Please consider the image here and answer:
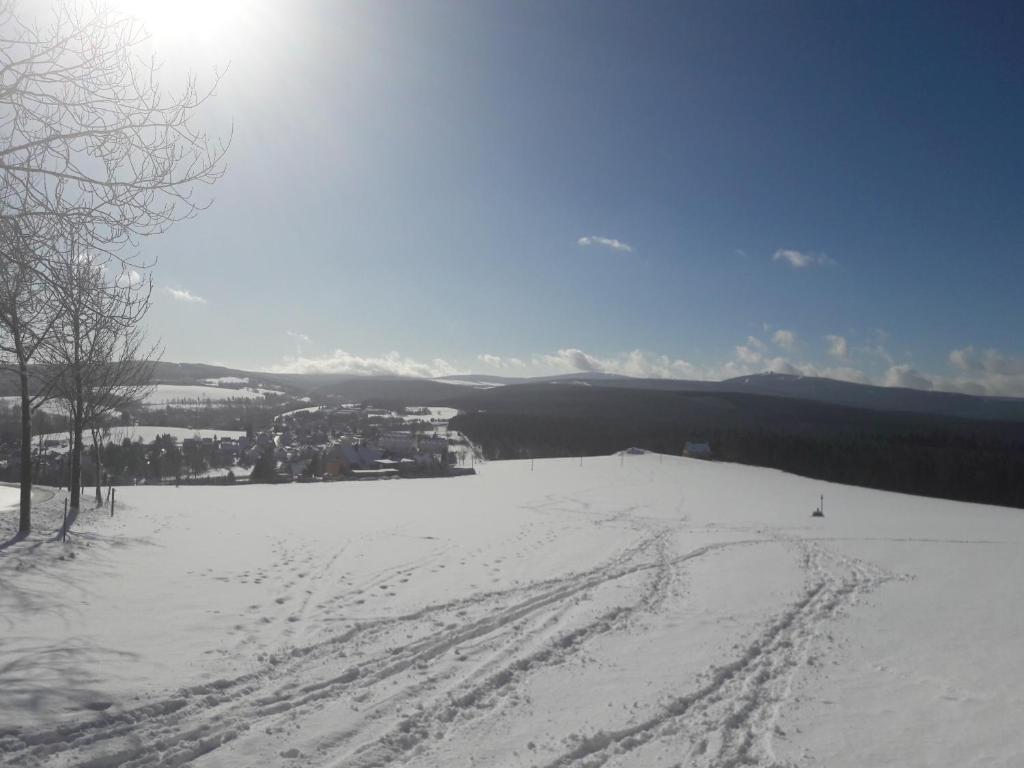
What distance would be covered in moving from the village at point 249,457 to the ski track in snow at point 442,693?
13837 mm

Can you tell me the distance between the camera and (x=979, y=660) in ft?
22.3

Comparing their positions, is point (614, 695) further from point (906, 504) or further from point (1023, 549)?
point (906, 504)

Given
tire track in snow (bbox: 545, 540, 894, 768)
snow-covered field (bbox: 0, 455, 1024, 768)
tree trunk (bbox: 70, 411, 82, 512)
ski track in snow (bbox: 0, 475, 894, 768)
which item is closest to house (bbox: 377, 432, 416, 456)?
tree trunk (bbox: 70, 411, 82, 512)

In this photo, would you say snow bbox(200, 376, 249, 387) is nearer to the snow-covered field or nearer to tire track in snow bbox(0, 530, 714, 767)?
the snow-covered field

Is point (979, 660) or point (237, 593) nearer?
point (979, 660)

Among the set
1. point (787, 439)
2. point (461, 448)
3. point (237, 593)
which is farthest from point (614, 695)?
point (461, 448)

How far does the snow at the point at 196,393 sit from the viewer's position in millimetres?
132750

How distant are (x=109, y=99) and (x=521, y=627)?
21.0ft

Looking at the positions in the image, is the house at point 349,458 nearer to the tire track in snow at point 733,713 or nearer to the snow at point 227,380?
the tire track in snow at point 733,713

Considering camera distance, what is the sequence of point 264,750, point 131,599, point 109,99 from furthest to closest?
point 131,599
point 109,99
point 264,750

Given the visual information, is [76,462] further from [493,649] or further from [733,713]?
[733,713]

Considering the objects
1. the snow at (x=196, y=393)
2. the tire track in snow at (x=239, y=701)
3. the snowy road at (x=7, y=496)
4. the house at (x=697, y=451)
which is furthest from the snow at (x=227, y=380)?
the tire track in snow at (x=239, y=701)

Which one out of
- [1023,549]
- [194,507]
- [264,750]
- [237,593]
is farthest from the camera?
[194,507]

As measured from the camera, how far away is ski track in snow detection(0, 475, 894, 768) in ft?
13.7
